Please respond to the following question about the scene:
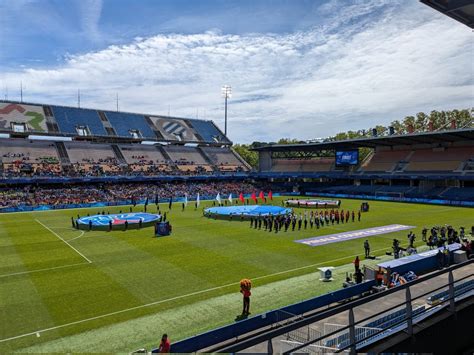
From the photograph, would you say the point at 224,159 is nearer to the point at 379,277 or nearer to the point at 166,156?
the point at 166,156

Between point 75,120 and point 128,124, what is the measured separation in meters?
11.8

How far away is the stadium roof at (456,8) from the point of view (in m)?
9.46

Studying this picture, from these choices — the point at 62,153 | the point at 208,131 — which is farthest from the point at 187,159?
the point at 62,153

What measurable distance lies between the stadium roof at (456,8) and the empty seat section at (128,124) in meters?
79.8

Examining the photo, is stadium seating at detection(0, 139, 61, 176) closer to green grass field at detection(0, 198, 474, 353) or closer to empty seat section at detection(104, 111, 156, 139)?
empty seat section at detection(104, 111, 156, 139)

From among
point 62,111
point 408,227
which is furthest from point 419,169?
point 62,111

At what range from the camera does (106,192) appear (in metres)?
64.5

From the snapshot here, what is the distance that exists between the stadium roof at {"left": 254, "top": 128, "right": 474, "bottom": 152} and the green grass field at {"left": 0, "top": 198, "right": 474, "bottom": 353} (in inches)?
1320

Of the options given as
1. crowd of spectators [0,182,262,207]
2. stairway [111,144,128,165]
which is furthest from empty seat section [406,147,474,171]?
stairway [111,144,128,165]

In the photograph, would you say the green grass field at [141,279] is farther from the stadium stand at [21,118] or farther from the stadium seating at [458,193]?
the stadium stand at [21,118]

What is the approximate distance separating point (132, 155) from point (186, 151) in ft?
46.8

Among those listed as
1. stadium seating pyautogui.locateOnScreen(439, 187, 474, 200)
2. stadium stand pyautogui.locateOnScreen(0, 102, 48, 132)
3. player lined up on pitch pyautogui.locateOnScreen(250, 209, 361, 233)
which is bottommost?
player lined up on pitch pyautogui.locateOnScreen(250, 209, 361, 233)

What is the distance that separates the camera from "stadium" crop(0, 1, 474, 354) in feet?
31.8

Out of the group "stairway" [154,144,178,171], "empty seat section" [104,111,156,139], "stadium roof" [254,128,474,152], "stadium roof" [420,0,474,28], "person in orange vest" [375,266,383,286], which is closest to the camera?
"stadium roof" [420,0,474,28]
